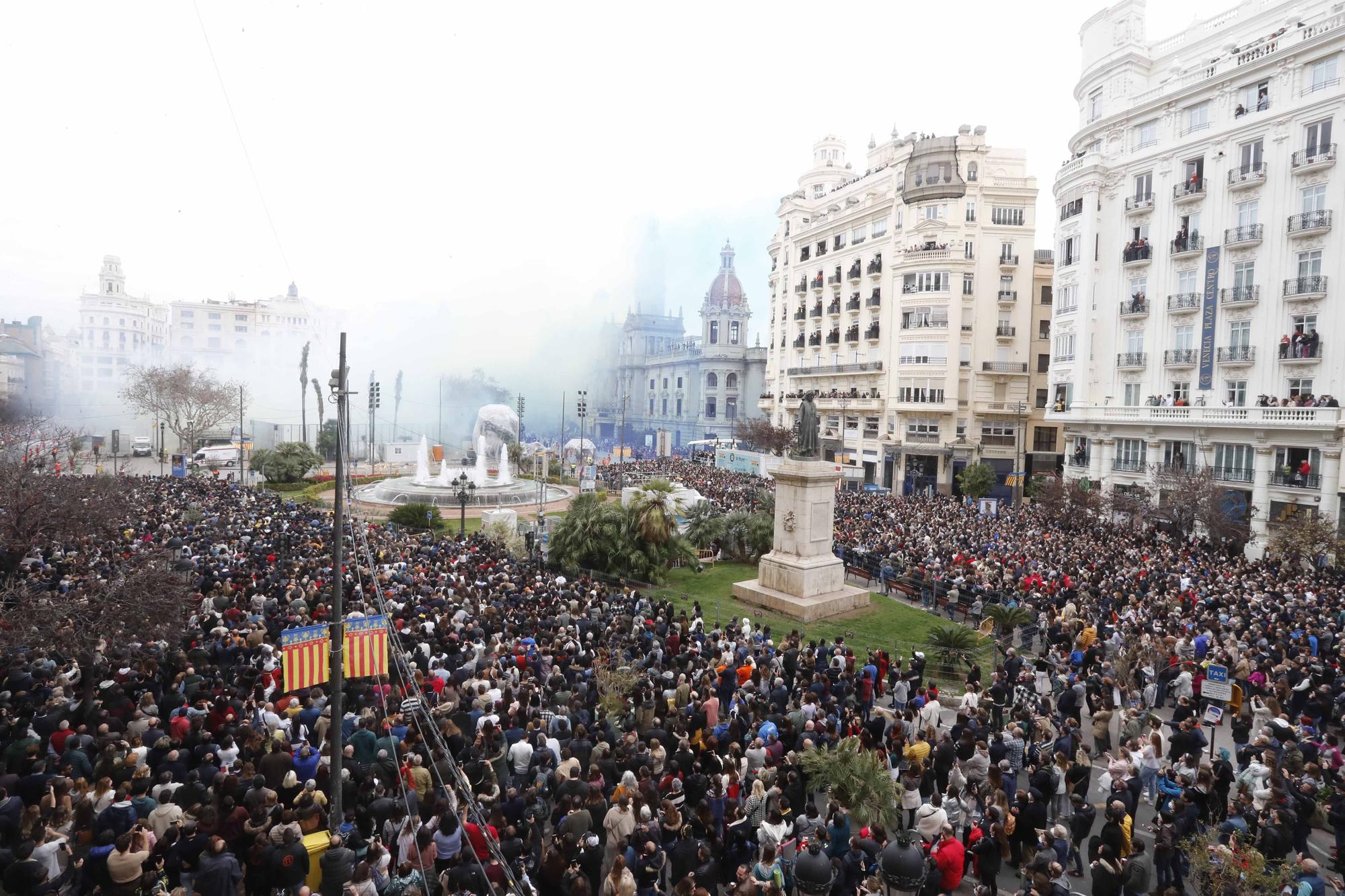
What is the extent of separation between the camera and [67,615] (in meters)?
11.6

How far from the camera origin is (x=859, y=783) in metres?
8.64

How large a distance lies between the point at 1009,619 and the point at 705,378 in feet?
247

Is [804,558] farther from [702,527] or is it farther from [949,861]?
[949,861]

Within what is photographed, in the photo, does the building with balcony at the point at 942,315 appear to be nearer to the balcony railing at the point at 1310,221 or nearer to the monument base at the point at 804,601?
the balcony railing at the point at 1310,221

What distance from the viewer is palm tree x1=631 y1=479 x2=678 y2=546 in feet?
75.2

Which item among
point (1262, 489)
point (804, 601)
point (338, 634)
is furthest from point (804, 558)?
point (1262, 489)

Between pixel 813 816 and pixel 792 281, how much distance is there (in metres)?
60.0

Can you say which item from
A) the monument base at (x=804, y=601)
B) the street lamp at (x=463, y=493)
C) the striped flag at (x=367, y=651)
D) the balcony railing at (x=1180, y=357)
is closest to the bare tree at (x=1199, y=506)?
the balcony railing at (x=1180, y=357)

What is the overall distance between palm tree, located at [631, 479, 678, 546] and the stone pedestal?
3.65 metres

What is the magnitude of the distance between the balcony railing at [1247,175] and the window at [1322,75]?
10.1 ft

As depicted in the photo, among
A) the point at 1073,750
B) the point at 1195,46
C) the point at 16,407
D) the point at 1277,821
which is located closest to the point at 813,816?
the point at 1073,750

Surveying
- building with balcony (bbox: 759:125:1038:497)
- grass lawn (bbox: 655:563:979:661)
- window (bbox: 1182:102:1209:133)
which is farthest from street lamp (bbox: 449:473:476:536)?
window (bbox: 1182:102:1209:133)

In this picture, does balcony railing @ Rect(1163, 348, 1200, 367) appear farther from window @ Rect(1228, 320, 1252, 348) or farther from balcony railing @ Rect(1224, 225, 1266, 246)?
balcony railing @ Rect(1224, 225, 1266, 246)

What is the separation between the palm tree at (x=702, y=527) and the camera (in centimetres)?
2650
